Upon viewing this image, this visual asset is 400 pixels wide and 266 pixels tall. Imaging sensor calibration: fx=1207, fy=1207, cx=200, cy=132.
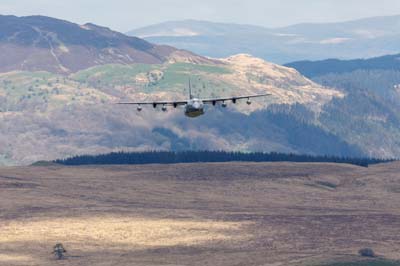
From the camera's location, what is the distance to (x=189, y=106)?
166 metres
